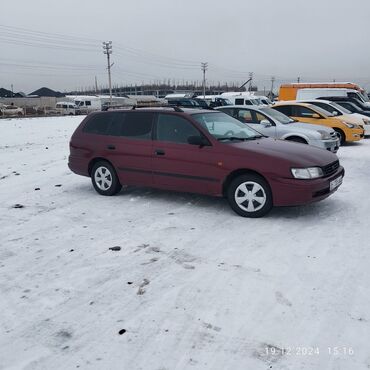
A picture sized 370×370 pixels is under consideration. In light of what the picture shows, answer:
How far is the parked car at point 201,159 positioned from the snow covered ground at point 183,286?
1.28 feet

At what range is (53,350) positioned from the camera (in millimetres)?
2953

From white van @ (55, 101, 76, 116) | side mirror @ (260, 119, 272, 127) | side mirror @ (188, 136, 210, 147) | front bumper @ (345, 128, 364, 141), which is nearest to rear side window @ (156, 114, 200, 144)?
side mirror @ (188, 136, 210, 147)

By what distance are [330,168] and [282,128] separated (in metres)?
4.65

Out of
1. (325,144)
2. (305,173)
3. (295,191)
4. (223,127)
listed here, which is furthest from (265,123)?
(295,191)

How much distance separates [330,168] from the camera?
19.8 ft

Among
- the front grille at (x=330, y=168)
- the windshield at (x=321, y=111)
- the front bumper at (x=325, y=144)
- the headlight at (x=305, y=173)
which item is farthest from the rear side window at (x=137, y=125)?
the windshield at (x=321, y=111)

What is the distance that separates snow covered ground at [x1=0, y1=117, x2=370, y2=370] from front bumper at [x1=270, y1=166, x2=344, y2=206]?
302 millimetres

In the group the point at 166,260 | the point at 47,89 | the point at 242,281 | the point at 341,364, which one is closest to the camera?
the point at 341,364

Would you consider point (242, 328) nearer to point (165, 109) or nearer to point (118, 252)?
point (118, 252)

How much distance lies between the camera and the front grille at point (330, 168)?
586 centimetres

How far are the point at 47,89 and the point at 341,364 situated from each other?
12986cm

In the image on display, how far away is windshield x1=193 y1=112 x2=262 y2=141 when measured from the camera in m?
6.43

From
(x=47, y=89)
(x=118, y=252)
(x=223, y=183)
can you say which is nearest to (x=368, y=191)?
(x=223, y=183)

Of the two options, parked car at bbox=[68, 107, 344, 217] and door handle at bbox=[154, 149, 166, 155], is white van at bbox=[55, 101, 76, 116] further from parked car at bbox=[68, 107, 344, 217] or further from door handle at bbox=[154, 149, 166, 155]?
door handle at bbox=[154, 149, 166, 155]
